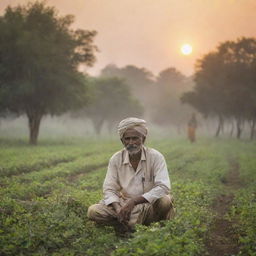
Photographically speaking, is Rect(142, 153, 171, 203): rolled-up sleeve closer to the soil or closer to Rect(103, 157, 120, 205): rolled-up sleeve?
Rect(103, 157, 120, 205): rolled-up sleeve

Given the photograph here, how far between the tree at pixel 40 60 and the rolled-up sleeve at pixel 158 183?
2363cm

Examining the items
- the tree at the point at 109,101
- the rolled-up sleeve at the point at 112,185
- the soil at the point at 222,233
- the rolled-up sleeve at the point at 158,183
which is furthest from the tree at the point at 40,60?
the tree at the point at 109,101

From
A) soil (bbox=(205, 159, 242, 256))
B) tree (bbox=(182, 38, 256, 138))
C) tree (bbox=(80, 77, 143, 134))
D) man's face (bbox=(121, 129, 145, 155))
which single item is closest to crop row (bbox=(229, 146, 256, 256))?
soil (bbox=(205, 159, 242, 256))

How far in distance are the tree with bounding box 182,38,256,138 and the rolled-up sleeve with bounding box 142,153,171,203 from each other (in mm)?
42200

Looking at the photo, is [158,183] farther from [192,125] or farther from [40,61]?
[192,125]

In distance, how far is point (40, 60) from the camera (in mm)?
29328

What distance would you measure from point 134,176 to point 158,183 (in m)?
0.52

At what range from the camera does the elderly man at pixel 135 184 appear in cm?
701

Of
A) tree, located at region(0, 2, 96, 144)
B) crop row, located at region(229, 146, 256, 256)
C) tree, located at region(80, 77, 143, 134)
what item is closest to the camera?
crop row, located at region(229, 146, 256, 256)

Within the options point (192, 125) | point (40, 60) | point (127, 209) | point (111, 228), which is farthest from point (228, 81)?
point (127, 209)

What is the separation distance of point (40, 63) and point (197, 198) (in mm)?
22299

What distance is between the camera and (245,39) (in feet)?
164

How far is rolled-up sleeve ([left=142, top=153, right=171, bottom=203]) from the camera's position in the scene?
685 centimetres

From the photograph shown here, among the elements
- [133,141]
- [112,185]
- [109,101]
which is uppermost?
[109,101]
